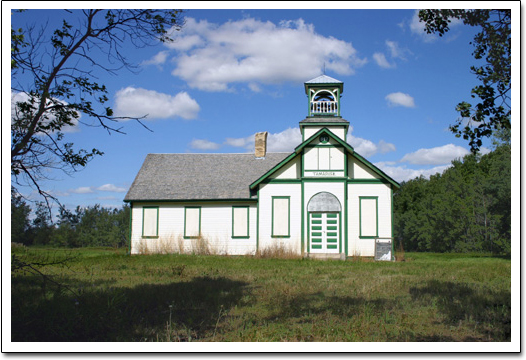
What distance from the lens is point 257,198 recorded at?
2225 centimetres

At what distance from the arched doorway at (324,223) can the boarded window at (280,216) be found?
1.03 metres

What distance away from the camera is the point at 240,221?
22.7 meters

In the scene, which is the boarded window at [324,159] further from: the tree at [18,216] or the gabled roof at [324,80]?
the tree at [18,216]

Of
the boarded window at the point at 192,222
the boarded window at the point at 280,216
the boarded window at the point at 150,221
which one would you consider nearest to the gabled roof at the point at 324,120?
the boarded window at the point at 280,216

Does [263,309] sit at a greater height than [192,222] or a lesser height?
lesser

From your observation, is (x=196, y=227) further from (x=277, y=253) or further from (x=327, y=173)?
(x=327, y=173)

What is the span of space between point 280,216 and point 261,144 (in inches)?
247

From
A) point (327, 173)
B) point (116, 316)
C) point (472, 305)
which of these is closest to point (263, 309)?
point (116, 316)

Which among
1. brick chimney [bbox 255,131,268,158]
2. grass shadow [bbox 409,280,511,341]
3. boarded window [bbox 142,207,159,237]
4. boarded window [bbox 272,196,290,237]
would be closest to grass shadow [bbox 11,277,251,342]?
grass shadow [bbox 409,280,511,341]

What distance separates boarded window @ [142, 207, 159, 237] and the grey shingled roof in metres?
0.64

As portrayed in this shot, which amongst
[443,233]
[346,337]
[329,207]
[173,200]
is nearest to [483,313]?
[346,337]

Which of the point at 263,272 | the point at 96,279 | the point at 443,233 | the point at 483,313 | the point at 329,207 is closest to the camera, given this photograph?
the point at 483,313
